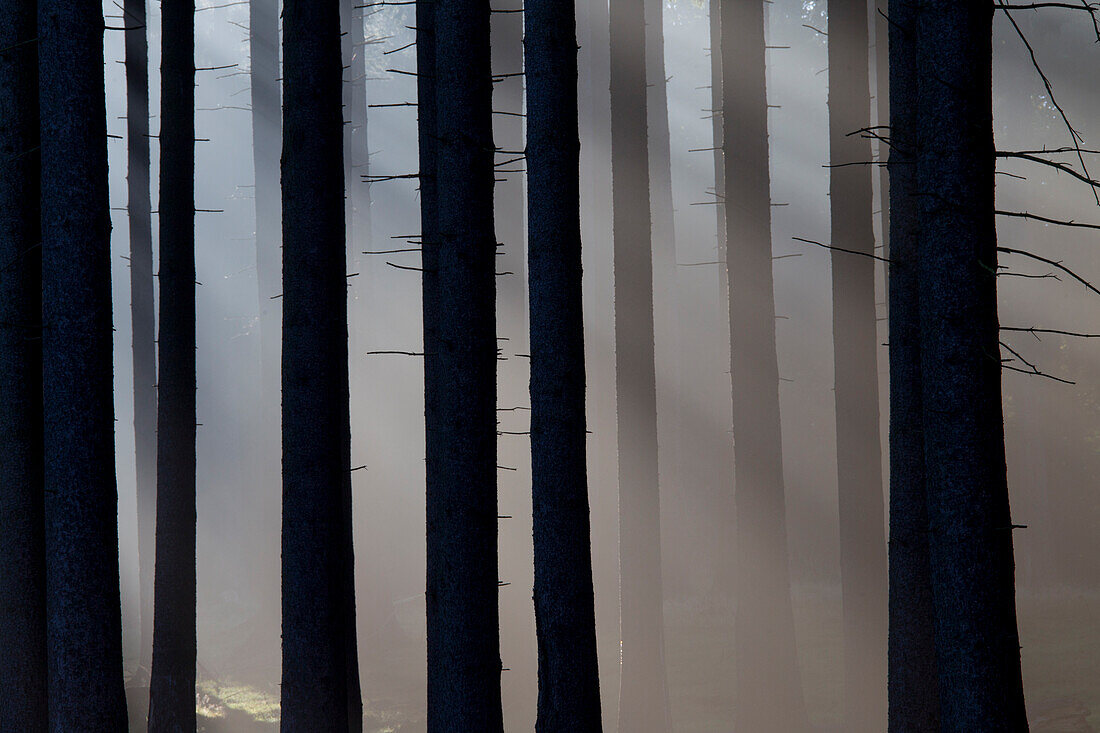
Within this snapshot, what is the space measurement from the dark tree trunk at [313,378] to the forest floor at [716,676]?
6.65 meters

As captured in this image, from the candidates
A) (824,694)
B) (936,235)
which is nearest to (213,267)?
(824,694)

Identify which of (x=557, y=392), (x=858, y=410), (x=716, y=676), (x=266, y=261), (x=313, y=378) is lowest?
(x=716, y=676)

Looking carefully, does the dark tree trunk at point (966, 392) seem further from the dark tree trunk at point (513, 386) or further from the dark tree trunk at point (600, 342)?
the dark tree trunk at point (600, 342)

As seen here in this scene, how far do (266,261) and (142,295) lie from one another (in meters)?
13.3

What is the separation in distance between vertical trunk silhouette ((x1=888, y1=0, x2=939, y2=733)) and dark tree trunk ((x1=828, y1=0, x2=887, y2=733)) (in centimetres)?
318

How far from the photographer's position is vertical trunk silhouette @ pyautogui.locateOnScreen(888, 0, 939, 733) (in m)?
6.34

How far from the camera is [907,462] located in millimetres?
6414

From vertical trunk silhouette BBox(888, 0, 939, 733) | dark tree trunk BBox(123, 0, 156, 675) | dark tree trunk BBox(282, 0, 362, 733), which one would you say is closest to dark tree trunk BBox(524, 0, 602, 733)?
dark tree trunk BBox(282, 0, 362, 733)

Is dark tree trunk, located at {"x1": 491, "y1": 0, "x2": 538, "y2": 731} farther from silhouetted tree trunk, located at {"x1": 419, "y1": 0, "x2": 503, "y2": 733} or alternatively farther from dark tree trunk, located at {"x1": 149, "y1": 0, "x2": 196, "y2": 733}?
silhouetted tree trunk, located at {"x1": 419, "y1": 0, "x2": 503, "y2": 733}

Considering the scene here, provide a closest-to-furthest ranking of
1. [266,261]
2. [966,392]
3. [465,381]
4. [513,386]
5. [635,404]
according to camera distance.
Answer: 1. [966,392]
2. [465,381]
3. [635,404]
4. [513,386]
5. [266,261]

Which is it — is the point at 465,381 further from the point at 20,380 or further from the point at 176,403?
the point at 176,403

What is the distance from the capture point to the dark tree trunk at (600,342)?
17547 millimetres

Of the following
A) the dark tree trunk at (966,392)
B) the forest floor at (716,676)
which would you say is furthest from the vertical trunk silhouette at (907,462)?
the forest floor at (716,676)

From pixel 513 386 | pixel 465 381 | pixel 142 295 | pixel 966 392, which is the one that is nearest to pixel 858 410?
pixel 465 381
